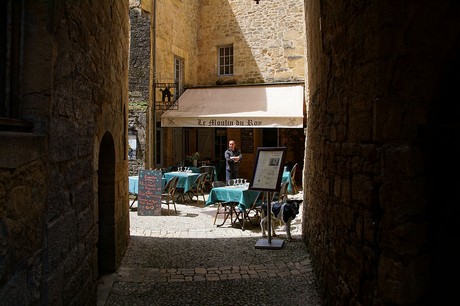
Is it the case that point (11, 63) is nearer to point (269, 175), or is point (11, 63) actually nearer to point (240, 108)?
point (269, 175)

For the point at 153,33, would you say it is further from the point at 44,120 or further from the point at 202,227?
the point at 44,120

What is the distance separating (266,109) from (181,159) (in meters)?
3.86

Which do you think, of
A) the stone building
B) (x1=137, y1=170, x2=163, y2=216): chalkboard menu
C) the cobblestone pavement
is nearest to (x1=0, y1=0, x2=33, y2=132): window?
the stone building

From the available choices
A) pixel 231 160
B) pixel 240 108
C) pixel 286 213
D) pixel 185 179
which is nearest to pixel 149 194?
pixel 185 179

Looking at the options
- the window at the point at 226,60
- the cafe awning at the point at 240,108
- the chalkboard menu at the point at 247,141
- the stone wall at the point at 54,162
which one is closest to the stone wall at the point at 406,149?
the stone wall at the point at 54,162

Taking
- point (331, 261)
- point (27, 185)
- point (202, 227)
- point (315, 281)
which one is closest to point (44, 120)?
point (27, 185)

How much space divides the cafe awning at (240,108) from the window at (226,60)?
3.90 ft

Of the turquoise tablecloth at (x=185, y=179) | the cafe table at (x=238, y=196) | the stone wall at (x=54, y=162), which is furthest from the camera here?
the turquoise tablecloth at (x=185, y=179)

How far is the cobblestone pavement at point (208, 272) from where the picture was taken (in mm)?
4039

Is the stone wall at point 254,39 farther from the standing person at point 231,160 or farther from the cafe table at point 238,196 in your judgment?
the cafe table at point 238,196

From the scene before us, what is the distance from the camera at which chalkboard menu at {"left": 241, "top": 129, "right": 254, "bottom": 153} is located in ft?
49.5

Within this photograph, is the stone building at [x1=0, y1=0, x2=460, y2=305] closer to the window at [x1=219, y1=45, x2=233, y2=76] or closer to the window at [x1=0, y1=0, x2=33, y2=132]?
the window at [x1=0, y1=0, x2=33, y2=132]

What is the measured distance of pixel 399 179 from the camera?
2.06 metres

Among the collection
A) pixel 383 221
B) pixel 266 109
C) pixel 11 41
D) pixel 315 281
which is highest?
pixel 266 109
